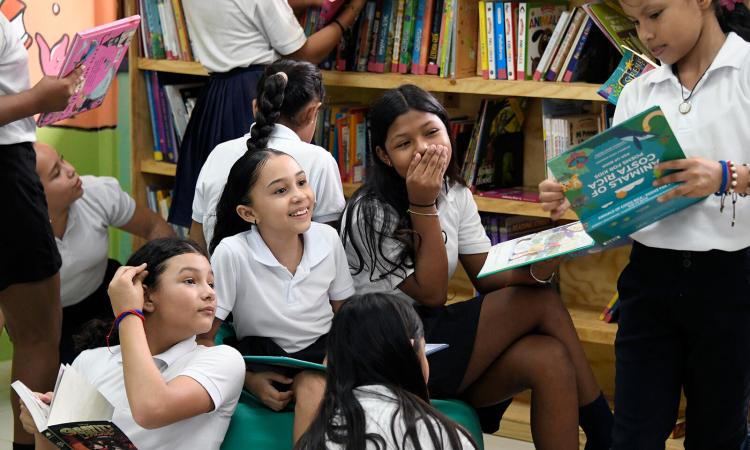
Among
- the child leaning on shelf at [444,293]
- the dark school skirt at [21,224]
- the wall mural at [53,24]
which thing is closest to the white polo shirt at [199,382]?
the child leaning on shelf at [444,293]

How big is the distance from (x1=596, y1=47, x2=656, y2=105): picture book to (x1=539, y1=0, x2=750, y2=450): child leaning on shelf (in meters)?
0.72

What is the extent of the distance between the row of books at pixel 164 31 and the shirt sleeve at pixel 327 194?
1.28 meters

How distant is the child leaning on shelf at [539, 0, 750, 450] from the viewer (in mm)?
1788

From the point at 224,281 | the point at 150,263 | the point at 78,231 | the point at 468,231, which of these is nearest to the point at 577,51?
the point at 468,231

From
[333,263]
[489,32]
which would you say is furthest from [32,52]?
[333,263]

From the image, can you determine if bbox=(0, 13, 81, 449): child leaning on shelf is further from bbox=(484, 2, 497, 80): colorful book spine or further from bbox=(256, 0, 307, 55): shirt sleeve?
bbox=(484, 2, 497, 80): colorful book spine

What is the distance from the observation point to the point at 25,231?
98.3 inches

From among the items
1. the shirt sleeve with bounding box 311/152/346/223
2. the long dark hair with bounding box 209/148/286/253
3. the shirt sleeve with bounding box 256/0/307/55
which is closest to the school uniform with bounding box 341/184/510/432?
the shirt sleeve with bounding box 311/152/346/223

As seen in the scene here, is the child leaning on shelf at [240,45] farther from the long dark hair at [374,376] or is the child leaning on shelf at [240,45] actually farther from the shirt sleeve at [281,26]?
the long dark hair at [374,376]

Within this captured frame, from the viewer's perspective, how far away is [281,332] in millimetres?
2199

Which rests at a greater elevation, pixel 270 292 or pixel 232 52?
pixel 232 52

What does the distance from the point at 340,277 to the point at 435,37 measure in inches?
44.3

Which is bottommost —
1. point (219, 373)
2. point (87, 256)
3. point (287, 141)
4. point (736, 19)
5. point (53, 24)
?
point (87, 256)

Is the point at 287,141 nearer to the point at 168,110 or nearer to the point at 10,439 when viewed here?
the point at 10,439
